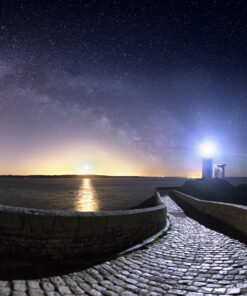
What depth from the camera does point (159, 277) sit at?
405 centimetres

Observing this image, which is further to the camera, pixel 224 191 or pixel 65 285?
pixel 224 191

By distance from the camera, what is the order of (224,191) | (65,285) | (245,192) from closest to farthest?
(65,285) → (245,192) → (224,191)

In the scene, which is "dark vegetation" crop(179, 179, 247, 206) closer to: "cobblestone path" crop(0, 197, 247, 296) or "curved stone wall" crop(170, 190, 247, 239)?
"curved stone wall" crop(170, 190, 247, 239)

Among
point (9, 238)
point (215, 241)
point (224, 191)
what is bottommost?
point (224, 191)

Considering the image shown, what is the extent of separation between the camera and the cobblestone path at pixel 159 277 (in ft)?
11.5

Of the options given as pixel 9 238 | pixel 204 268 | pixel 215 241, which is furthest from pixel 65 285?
pixel 215 241

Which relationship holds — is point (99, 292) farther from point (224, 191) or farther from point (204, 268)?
point (224, 191)

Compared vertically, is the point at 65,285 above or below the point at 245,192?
above

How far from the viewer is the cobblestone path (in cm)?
349

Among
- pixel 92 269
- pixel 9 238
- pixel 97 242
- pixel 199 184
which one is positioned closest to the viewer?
pixel 92 269

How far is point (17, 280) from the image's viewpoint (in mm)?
3754

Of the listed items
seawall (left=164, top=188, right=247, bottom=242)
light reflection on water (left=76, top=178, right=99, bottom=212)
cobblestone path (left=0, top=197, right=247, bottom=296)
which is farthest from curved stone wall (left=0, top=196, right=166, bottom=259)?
light reflection on water (left=76, top=178, right=99, bottom=212)

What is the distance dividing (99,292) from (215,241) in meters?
4.81

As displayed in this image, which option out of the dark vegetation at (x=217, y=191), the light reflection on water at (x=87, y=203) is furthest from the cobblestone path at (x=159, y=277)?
the light reflection on water at (x=87, y=203)
